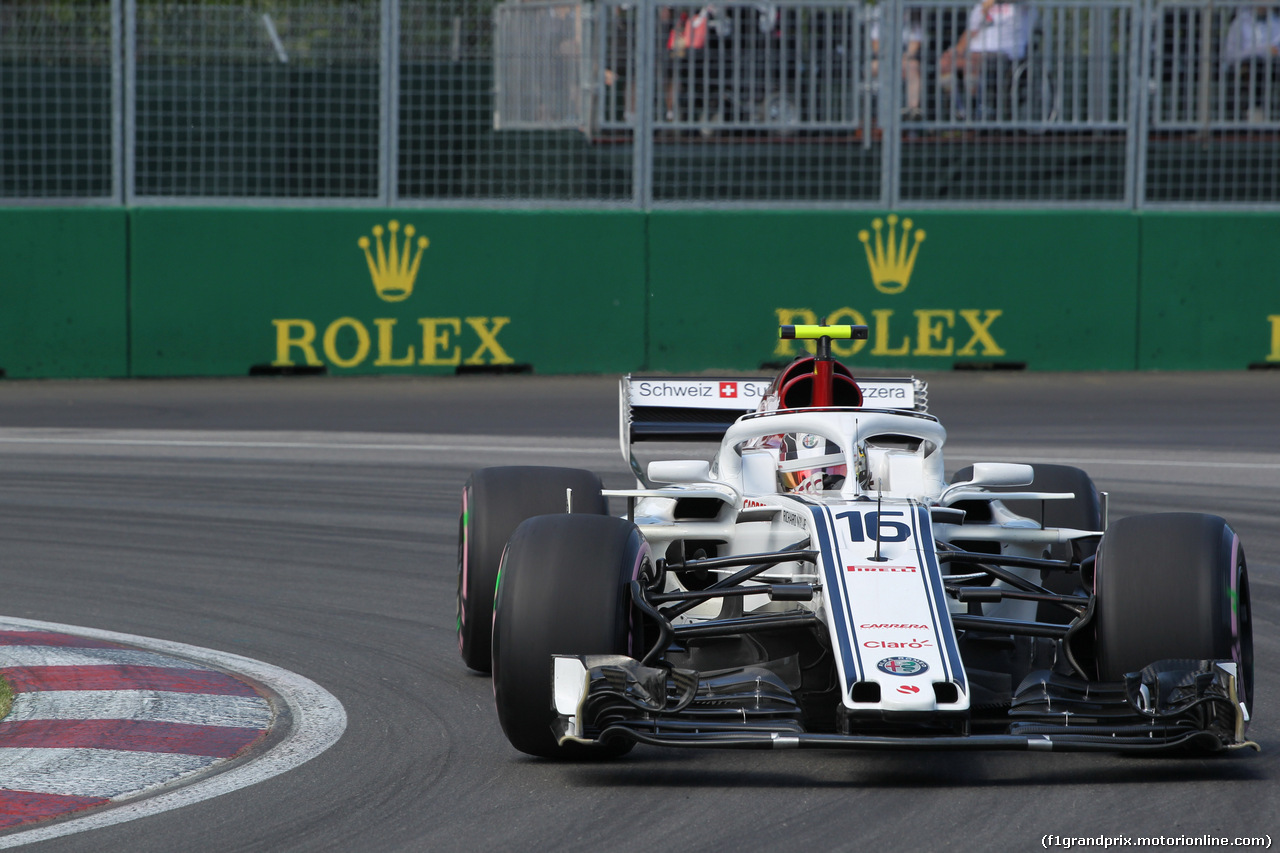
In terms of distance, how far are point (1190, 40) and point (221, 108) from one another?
8.44 meters

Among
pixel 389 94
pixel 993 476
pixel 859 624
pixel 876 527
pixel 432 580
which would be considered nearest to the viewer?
pixel 859 624

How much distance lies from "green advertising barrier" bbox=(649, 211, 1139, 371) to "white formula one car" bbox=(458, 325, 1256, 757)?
379 inches

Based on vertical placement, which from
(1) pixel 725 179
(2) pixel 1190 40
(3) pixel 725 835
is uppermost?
(2) pixel 1190 40

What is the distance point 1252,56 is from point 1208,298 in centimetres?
216

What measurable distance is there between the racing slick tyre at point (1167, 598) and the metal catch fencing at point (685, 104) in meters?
11.1

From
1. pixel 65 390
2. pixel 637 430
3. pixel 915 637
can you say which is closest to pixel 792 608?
pixel 915 637

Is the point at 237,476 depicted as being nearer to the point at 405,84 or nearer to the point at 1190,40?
the point at 405,84

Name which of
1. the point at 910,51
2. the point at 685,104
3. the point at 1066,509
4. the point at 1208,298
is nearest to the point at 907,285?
the point at 910,51

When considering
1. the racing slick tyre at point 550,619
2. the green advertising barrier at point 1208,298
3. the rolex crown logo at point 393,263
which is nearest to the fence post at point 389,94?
the rolex crown logo at point 393,263

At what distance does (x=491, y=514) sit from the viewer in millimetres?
6254

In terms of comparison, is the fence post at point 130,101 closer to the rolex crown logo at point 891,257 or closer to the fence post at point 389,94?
the fence post at point 389,94

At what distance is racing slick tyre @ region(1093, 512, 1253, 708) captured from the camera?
4.99 m

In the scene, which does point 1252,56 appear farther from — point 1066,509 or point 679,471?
A: point 679,471

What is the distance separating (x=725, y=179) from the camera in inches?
634
